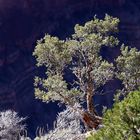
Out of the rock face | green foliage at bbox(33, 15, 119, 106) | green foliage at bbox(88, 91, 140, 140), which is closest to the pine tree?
green foliage at bbox(33, 15, 119, 106)

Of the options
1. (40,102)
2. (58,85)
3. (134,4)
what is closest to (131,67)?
(58,85)

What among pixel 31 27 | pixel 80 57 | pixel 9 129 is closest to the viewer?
pixel 9 129

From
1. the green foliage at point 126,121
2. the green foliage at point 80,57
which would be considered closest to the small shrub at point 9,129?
the green foliage at point 80,57

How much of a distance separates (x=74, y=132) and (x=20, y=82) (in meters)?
25.3

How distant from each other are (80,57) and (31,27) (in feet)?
93.9

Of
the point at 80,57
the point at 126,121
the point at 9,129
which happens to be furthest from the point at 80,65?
the point at 126,121

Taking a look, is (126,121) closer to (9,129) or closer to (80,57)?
(9,129)

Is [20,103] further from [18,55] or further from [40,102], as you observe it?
[18,55]

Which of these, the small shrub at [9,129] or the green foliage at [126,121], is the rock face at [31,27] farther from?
the green foliage at [126,121]

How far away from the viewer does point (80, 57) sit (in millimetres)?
18312

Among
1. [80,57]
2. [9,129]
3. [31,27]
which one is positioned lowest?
[9,129]

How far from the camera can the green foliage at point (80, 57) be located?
17359 millimetres

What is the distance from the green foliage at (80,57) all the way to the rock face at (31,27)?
2208 cm

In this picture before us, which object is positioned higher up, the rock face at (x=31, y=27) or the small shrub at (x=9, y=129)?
the rock face at (x=31, y=27)
